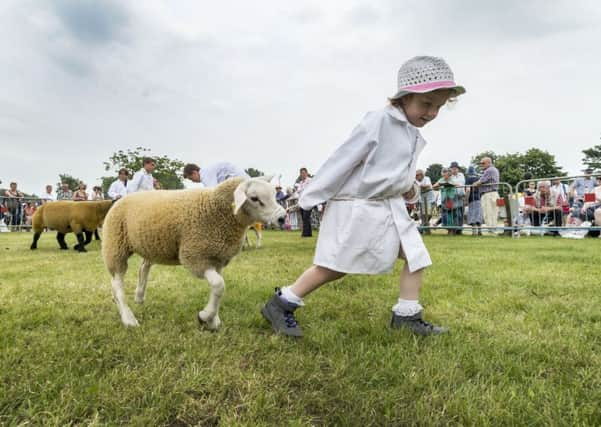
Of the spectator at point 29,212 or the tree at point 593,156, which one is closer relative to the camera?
the spectator at point 29,212

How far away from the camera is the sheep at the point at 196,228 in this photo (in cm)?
288

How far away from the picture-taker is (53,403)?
1.67 m

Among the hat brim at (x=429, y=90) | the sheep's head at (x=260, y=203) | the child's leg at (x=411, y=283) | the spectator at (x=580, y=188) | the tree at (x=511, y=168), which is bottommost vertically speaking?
the child's leg at (x=411, y=283)

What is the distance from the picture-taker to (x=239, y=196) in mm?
2814

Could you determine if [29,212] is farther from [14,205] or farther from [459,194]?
[459,194]

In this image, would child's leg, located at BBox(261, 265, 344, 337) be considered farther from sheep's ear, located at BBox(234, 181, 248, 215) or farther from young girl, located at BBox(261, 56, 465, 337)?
sheep's ear, located at BBox(234, 181, 248, 215)

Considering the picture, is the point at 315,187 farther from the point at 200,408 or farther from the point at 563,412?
the point at 563,412

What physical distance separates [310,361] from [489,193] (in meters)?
11.1

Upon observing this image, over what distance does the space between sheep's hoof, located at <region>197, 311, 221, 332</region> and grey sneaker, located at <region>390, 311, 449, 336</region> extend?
4.12ft

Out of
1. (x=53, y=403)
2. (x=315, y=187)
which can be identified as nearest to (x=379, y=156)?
(x=315, y=187)

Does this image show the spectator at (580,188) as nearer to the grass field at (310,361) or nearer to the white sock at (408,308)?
the grass field at (310,361)

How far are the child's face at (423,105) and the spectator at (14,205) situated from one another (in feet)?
63.6

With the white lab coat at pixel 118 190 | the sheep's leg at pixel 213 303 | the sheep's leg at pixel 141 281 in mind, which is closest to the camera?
the sheep's leg at pixel 213 303

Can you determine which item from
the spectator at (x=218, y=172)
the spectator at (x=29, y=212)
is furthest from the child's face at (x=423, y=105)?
the spectator at (x=29, y=212)
